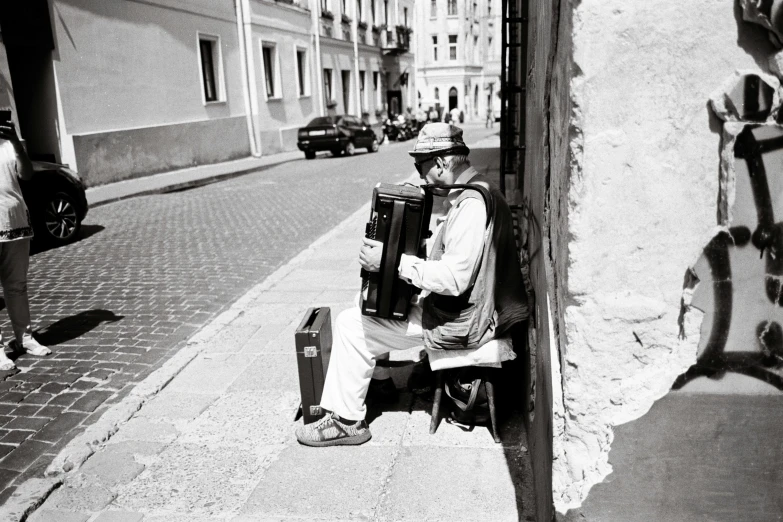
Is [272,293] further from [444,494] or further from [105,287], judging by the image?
[444,494]

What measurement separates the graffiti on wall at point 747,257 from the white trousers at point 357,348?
1.69 meters

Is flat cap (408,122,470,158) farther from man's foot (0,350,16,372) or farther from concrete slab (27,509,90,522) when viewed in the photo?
man's foot (0,350,16,372)

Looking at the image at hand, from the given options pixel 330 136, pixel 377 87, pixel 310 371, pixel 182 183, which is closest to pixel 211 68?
pixel 330 136

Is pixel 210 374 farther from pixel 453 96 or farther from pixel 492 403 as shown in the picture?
pixel 453 96

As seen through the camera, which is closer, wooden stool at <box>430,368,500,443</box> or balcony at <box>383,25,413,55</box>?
wooden stool at <box>430,368,500,443</box>

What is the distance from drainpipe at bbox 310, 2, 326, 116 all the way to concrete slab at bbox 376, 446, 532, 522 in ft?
86.7

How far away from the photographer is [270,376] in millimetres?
4488

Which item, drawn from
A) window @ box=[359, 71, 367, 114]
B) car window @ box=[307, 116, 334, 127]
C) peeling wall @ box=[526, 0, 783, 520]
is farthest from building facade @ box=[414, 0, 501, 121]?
peeling wall @ box=[526, 0, 783, 520]

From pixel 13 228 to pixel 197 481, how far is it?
254 centimetres

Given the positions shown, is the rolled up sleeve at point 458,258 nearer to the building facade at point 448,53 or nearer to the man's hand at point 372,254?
the man's hand at point 372,254

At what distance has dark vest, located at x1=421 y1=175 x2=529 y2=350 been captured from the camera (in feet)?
10.6

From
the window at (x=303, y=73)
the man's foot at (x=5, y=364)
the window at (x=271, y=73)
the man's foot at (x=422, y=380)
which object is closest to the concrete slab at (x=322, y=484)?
the man's foot at (x=422, y=380)

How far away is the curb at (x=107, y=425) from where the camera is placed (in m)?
3.15

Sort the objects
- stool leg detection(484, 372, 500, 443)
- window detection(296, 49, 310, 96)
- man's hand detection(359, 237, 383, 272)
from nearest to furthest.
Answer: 1. man's hand detection(359, 237, 383, 272)
2. stool leg detection(484, 372, 500, 443)
3. window detection(296, 49, 310, 96)
